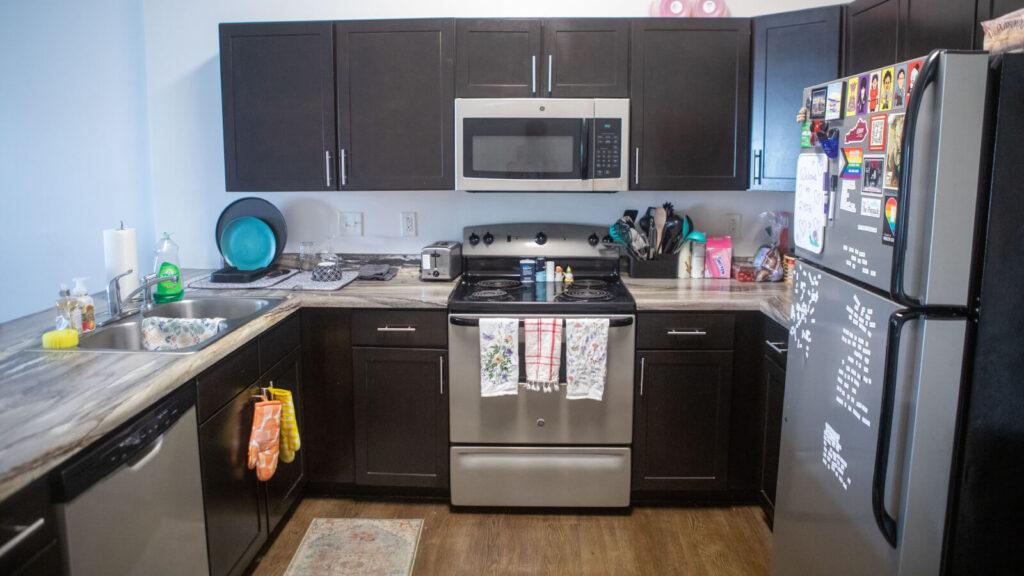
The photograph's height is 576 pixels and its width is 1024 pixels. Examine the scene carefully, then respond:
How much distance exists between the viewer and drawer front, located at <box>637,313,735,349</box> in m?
2.70

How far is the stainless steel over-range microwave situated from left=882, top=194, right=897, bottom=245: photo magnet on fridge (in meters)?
1.48

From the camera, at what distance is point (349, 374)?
281 cm

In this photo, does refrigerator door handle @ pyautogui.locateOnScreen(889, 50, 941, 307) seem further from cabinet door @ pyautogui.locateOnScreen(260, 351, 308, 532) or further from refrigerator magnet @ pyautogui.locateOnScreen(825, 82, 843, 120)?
cabinet door @ pyautogui.locateOnScreen(260, 351, 308, 532)

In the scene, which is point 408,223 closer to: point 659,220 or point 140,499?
point 659,220

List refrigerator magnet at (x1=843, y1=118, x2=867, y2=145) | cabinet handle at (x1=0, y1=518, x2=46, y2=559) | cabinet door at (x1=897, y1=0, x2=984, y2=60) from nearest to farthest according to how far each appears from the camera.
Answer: cabinet handle at (x1=0, y1=518, x2=46, y2=559)
refrigerator magnet at (x1=843, y1=118, x2=867, y2=145)
cabinet door at (x1=897, y1=0, x2=984, y2=60)

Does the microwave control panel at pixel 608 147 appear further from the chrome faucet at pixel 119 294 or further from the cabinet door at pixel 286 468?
the chrome faucet at pixel 119 294

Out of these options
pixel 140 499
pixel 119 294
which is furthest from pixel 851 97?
pixel 119 294

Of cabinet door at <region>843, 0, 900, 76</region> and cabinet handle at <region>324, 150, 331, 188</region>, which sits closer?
cabinet door at <region>843, 0, 900, 76</region>

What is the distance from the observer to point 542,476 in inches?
110

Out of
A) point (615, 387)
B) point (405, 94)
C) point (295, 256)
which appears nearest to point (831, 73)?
point (615, 387)

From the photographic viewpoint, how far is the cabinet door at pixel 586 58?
2.84m

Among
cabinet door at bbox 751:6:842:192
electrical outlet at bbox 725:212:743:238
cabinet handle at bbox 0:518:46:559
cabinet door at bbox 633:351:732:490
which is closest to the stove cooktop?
cabinet door at bbox 633:351:732:490

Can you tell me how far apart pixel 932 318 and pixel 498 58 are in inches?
77.4

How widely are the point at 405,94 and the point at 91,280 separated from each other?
1.39 metres
